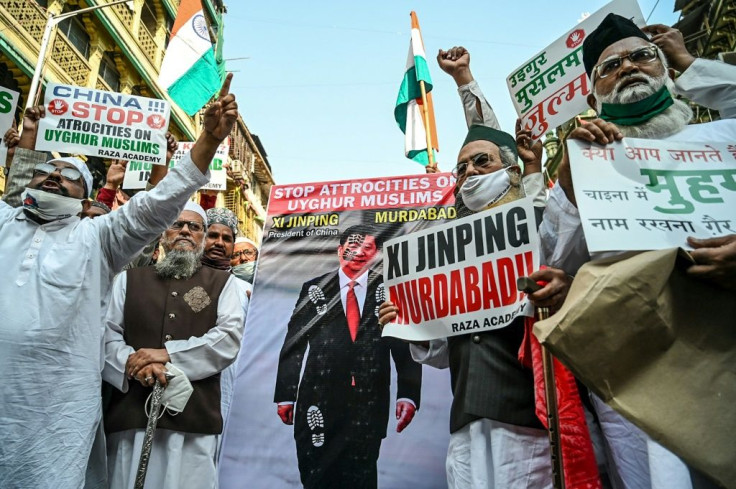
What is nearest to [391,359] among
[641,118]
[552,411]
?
[552,411]

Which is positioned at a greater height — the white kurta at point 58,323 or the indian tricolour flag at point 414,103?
the indian tricolour flag at point 414,103

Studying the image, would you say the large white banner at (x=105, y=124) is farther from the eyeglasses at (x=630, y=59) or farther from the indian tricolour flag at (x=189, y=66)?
the eyeglasses at (x=630, y=59)

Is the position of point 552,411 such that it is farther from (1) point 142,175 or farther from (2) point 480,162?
(1) point 142,175

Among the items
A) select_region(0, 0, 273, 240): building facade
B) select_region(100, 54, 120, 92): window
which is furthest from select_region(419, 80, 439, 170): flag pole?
select_region(100, 54, 120, 92): window

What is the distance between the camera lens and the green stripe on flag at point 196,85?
20.4ft

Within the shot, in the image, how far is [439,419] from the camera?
2.98 metres

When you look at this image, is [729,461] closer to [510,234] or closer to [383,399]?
[510,234]

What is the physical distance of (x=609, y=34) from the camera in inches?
86.3

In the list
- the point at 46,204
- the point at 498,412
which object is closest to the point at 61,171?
the point at 46,204

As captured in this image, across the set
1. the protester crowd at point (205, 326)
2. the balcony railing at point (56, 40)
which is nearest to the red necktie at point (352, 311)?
the protester crowd at point (205, 326)

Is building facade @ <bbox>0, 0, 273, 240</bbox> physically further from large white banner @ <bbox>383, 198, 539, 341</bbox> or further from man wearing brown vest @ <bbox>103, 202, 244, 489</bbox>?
large white banner @ <bbox>383, 198, 539, 341</bbox>

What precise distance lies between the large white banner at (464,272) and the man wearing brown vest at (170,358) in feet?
3.52

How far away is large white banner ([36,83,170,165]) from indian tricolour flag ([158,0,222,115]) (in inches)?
67.5

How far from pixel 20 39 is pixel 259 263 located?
10.9 m
